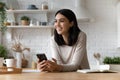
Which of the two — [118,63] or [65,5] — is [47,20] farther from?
[118,63]

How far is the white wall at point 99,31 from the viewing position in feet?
14.2

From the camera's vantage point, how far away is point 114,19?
4371 mm

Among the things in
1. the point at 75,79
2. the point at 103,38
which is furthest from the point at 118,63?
the point at 75,79

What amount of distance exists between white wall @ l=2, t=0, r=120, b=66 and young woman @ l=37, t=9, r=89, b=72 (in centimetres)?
180

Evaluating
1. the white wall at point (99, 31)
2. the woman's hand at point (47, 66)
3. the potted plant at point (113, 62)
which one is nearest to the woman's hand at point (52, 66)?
the woman's hand at point (47, 66)

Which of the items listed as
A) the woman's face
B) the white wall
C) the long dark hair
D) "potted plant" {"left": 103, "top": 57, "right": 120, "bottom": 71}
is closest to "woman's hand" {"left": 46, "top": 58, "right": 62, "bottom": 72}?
the long dark hair

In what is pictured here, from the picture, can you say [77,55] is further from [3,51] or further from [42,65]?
[3,51]

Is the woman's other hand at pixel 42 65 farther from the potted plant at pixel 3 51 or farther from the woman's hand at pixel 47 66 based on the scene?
the potted plant at pixel 3 51

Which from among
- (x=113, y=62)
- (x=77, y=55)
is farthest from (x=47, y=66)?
(x=113, y=62)

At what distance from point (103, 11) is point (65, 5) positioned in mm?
628

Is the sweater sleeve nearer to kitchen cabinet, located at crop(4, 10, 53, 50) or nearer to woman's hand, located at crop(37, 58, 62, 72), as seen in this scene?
woman's hand, located at crop(37, 58, 62, 72)

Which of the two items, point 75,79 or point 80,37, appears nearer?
point 75,79

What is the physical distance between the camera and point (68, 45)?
243cm

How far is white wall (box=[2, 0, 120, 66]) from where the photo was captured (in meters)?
4.33
